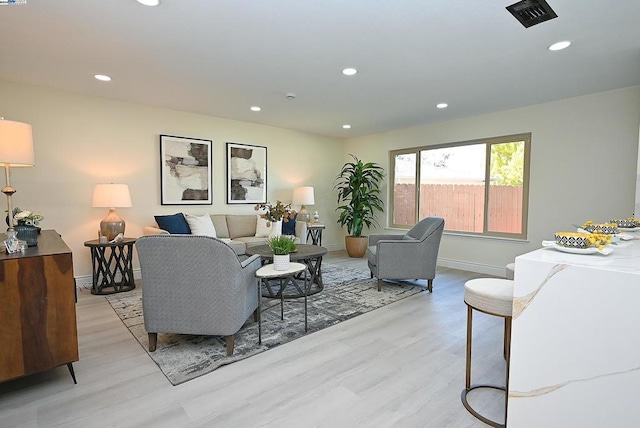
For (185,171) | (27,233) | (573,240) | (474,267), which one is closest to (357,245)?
(474,267)

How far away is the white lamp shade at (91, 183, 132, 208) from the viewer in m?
3.87

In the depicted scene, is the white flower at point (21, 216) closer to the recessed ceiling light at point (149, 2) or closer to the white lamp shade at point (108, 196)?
the recessed ceiling light at point (149, 2)

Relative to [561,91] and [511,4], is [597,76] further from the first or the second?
[511,4]

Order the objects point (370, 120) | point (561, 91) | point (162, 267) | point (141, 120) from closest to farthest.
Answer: point (162, 267) → point (561, 91) → point (141, 120) → point (370, 120)

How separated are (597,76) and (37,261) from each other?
5.13 metres

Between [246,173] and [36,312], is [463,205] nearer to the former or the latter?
[246,173]

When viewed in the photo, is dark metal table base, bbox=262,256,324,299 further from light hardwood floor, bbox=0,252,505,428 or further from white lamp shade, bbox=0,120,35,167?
white lamp shade, bbox=0,120,35,167

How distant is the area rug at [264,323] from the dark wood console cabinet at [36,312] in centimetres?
64

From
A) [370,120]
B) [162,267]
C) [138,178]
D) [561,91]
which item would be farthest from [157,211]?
[561,91]

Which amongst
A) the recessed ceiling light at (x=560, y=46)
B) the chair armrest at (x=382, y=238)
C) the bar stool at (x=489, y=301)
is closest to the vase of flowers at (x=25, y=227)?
the bar stool at (x=489, y=301)

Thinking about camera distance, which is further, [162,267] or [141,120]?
[141,120]

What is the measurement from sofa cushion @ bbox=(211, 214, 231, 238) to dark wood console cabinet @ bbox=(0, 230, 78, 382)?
118 inches

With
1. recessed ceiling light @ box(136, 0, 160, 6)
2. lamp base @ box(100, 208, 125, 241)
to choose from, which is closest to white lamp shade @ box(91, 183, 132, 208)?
lamp base @ box(100, 208, 125, 241)

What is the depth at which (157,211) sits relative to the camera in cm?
472
